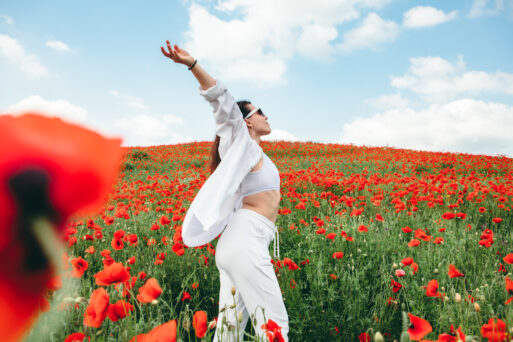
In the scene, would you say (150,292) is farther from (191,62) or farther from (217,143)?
(217,143)

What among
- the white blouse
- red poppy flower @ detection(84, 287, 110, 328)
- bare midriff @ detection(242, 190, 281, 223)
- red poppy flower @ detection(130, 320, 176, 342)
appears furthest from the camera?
bare midriff @ detection(242, 190, 281, 223)

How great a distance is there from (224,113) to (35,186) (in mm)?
2138

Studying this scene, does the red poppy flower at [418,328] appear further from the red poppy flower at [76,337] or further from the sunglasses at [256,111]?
the sunglasses at [256,111]

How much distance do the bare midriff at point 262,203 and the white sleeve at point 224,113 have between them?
455 mm

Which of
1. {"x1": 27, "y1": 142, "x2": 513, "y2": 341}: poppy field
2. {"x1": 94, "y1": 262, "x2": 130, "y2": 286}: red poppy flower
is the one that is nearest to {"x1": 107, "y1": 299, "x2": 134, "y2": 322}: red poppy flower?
{"x1": 27, "y1": 142, "x2": 513, "y2": 341}: poppy field

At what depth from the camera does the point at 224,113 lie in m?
2.38

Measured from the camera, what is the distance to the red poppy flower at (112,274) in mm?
1602

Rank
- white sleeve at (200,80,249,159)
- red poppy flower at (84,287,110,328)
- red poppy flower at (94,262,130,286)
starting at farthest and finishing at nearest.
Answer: white sleeve at (200,80,249,159)
red poppy flower at (94,262,130,286)
red poppy flower at (84,287,110,328)

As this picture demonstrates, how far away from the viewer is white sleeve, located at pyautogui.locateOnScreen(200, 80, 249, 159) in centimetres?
228

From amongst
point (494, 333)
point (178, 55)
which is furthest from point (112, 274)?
point (494, 333)

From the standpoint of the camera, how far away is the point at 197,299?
328 centimetres

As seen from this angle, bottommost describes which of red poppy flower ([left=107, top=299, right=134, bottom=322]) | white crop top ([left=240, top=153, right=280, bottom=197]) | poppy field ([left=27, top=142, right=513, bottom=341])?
poppy field ([left=27, top=142, right=513, bottom=341])

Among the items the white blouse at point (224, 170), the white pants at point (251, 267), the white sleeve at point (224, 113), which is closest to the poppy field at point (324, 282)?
the white pants at point (251, 267)

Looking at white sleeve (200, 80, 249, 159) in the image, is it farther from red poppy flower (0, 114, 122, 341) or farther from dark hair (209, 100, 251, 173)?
red poppy flower (0, 114, 122, 341)
